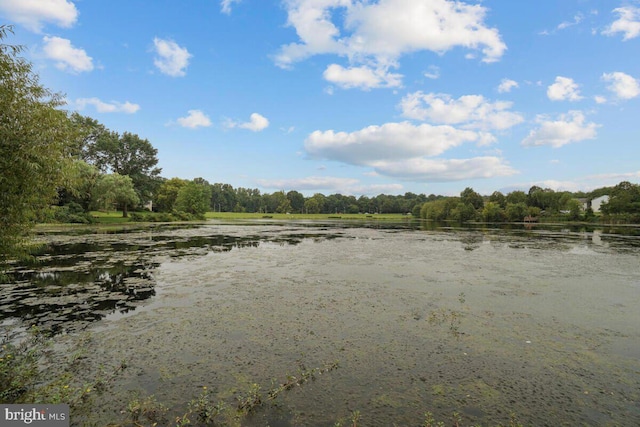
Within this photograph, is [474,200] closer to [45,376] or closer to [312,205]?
[312,205]

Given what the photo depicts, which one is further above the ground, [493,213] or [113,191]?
[113,191]

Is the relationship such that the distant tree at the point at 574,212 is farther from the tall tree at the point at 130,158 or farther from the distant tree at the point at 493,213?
the tall tree at the point at 130,158

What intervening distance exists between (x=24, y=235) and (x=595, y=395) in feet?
42.5

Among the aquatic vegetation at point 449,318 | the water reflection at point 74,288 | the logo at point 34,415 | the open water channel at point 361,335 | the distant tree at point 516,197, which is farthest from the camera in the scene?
the distant tree at point 516,197

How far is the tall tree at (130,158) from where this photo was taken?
77219 mm

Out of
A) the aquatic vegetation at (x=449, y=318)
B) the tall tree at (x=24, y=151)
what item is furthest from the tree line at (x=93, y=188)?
the aquatic vegetation at (x=449, y=318)

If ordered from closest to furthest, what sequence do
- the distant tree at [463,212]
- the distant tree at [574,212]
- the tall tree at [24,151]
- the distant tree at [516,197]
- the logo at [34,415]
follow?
A: the logo at [34,415] → the tall tree at [24,151] → the distant tree at [574,212] → the distant tree at [463,212] → the distant tree at [516,197]

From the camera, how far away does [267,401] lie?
536 cm

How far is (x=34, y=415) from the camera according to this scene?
4633 mm

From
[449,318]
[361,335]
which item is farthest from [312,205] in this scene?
[361,335]

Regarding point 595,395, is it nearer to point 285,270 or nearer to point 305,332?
point 305,332

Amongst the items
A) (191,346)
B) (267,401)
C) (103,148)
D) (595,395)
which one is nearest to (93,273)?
(191,346)

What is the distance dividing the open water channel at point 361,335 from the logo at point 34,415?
0.53 metres

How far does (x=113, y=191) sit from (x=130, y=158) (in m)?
29.3
